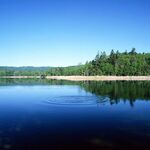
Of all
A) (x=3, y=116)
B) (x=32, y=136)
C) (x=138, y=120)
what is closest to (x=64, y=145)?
(x=32, y=136)

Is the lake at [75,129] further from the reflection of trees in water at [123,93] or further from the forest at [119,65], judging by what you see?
the forest at [119,65]

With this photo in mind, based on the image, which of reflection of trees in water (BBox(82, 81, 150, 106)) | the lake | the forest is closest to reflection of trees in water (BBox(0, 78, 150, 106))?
reflection of trees in water (BBox(82, 81, 150, 106))

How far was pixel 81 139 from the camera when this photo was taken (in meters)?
21.6

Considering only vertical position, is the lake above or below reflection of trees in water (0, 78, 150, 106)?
below

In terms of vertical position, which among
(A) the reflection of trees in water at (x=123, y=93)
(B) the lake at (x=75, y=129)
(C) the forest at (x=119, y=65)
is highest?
(C) the forest at (x=119, y=65)

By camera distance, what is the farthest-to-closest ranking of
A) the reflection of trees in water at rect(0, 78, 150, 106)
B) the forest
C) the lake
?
the forest
the reflection of trees in water at rect(0, 78, 150, 106)
the lake

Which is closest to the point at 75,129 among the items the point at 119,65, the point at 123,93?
the point at 123,93

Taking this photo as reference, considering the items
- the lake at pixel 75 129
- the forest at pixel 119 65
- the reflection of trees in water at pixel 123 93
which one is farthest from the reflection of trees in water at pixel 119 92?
the forest at pixel 119 65

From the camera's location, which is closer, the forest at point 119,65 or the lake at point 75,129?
the lake at point 75,129

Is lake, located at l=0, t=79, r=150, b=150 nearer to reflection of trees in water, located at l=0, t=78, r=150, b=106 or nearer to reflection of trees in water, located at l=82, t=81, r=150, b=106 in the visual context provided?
reflection of trees in water, located at l=0, t=78, r=150, b=106

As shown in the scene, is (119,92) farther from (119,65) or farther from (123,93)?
(119,65)

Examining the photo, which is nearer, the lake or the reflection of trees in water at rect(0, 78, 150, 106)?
the lake

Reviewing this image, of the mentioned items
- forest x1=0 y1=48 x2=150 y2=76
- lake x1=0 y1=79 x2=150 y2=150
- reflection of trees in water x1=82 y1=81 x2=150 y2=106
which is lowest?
lake x1=0 y1=79 x2=150 y2=150

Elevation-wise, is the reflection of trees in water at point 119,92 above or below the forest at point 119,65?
below
